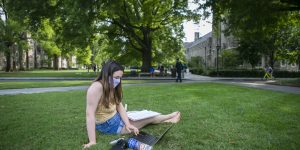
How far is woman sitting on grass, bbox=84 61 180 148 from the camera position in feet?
16.2

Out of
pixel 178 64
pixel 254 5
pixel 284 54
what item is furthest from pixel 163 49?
pixel 254 5

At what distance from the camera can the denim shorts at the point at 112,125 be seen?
5695 millimetres

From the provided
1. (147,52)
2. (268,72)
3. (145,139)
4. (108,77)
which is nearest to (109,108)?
(108,77)

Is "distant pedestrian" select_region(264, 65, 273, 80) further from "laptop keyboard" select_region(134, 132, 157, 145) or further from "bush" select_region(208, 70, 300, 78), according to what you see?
"laptop keyboard" select_region(134, 132, 157, 145)

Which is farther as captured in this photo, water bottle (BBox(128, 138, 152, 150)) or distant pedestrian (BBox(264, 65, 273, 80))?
distant pedestrian (BBox(264, 65, 273, 80))

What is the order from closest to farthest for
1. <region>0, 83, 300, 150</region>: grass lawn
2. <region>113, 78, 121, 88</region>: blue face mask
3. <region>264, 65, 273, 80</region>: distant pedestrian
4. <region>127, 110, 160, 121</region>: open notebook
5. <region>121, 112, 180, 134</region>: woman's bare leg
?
1. <region>113, 78, 121, 88</region>: blue face mask
2. <region>0, 83, 300, 150</region>: grass lawn
3. <region>121, 112, 180, 134</region>: woman's bare leg
4. <region>127, 110, 160, 121</region>: open notebook
5. <region>264, 65, 273, 80</region>: distant pedestrian

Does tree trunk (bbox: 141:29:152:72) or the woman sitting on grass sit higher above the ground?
tree trunk (bbox: 141:29:152:72)

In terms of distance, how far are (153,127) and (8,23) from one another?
48016mm

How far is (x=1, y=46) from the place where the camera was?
152 ft

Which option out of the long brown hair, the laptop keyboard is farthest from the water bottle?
the long brown hair

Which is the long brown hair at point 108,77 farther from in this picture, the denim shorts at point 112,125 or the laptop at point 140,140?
the laptop at point 140,140

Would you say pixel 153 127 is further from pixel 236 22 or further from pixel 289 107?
pixel 236 22

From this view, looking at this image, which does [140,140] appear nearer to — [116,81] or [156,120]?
[116,81]

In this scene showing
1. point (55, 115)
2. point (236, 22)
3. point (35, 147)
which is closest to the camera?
point (35, 147)
